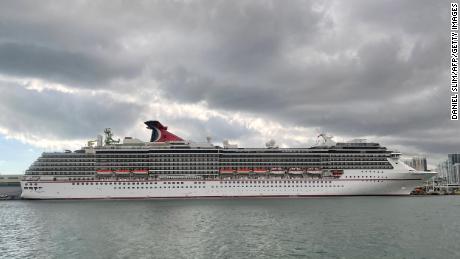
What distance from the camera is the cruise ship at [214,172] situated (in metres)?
79.3

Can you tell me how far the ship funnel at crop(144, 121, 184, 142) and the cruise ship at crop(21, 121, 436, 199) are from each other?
3.10 metres

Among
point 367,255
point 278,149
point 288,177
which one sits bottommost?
point 367,255

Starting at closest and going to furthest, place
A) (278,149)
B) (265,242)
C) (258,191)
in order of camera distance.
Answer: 1. (265,242)
2. (258,191)
3. (278,149)

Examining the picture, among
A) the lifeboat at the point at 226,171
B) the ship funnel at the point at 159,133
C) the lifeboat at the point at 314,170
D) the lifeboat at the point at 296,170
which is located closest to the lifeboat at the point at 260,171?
the lifeboat at the point at 226,171

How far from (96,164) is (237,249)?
2288 inches

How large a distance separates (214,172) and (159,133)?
16.0 meters

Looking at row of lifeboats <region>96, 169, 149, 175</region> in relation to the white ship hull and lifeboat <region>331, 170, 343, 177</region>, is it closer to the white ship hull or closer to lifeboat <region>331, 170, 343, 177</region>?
the white ship hull

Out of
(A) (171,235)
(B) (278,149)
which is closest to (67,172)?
(B) (278,149)

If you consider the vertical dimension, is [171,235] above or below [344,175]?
below

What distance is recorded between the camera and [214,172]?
82500 mm

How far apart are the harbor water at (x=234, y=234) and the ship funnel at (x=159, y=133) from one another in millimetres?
36389

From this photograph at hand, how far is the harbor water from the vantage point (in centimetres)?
2964

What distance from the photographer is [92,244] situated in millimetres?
33219

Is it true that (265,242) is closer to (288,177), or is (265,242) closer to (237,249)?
(237,249)
